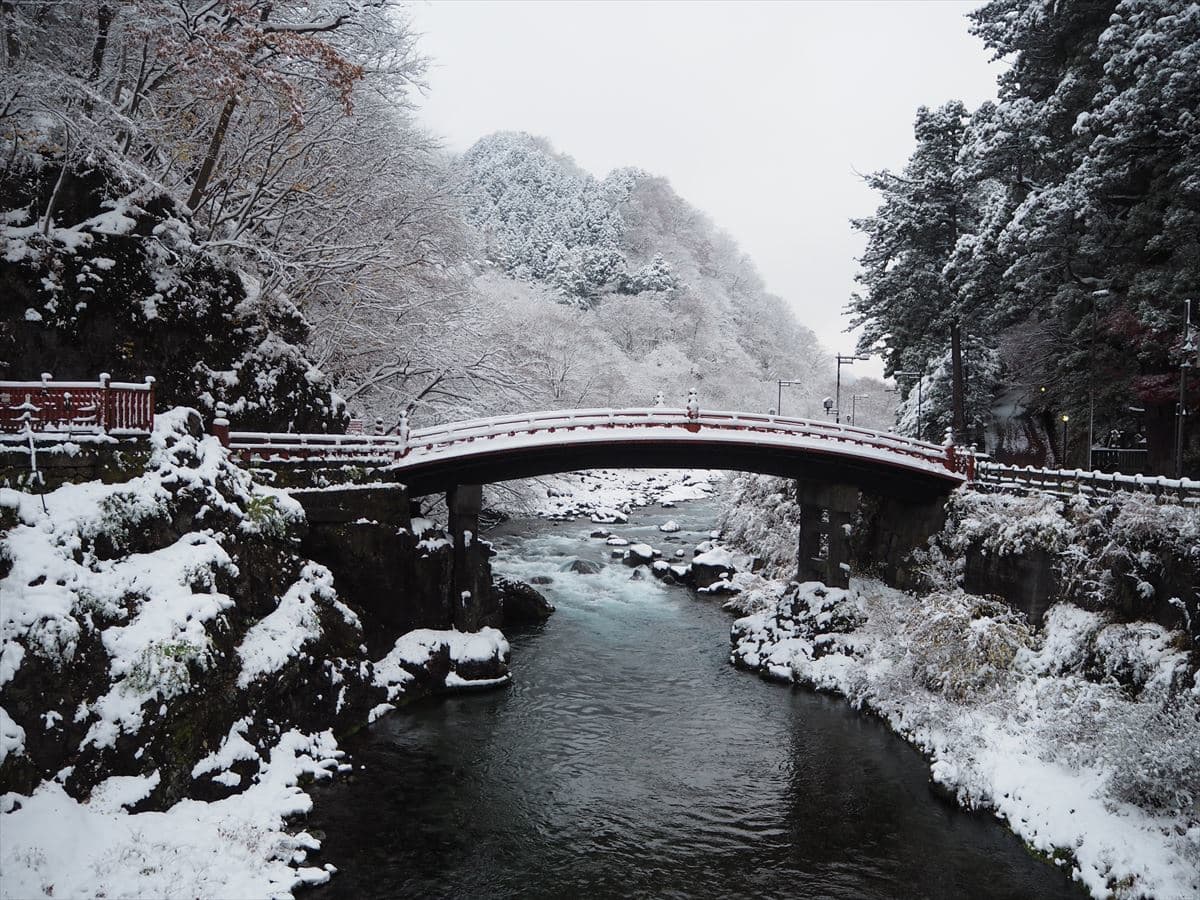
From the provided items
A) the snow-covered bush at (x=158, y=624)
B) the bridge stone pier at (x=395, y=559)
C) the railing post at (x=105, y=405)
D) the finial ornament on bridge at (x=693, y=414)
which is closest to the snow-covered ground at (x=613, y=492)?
the bridge stone pier at (x=395, y=559)

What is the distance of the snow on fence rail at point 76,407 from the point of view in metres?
13.5

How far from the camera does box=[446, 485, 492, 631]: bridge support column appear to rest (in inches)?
877

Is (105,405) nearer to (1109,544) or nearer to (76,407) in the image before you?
(76,407)

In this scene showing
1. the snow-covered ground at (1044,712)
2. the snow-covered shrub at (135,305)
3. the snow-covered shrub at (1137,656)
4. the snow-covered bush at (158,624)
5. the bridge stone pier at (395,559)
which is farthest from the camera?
the bridge stone pier at (395,559)

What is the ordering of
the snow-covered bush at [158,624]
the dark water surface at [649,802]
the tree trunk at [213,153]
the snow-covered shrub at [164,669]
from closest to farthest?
the snow-covered bush at [158,624] < the snow-covered shrub at [164,669] < the dark water surface at [649,802] < the tree trunk at [213,153]

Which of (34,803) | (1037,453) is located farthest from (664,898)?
(1037,453)

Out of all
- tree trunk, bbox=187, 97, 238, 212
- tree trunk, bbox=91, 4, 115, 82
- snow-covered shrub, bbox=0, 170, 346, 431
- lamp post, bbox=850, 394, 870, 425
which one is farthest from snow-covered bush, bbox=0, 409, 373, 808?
lamp post, bbox=850, 394, 870, 425

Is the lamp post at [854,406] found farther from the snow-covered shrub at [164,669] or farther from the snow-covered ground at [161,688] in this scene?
the snow-covered shrub at [164,669]

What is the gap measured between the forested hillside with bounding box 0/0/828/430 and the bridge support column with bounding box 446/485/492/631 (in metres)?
4.65

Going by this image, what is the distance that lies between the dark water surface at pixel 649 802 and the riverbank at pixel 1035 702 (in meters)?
0.62

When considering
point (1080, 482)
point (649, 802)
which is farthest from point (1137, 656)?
point (649, 802)

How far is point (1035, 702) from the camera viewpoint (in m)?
16.3

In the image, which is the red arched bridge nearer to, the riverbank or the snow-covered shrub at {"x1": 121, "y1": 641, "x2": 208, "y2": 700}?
the riverbank

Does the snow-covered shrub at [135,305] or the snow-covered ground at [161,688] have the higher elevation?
the snow-covered shrub at [135,305]
